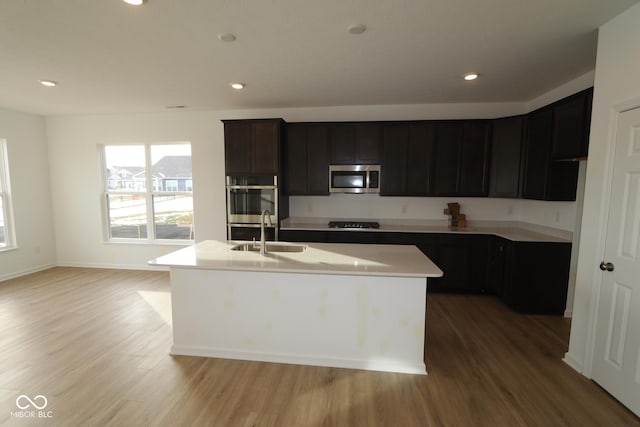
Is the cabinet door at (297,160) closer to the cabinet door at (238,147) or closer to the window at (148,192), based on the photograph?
the cabinet door at (238,147)

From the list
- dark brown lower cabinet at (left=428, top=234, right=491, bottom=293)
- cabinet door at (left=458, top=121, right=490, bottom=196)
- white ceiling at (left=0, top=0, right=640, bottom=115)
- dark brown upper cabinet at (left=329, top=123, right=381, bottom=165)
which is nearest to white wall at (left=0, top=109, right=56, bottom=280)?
white ceiling at (left=0, top=0, right=640, bottom=115)

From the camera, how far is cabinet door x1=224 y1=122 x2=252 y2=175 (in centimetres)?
411

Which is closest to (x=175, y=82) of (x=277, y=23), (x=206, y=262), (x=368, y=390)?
(x=277, y=23)

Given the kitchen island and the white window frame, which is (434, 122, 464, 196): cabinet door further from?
the white window frame

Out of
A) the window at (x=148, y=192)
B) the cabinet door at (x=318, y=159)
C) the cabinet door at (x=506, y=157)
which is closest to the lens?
the cabinet door at (x=506, y=157)

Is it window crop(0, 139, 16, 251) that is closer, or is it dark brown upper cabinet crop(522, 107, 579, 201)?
dark brown upper cabinet crop(522, 107, 579, 201)

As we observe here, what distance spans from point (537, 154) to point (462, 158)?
833mm

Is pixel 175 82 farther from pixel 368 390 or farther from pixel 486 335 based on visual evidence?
pixel 486 335

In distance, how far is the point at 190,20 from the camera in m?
2.03

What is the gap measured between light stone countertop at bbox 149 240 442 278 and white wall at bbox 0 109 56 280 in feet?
13.4

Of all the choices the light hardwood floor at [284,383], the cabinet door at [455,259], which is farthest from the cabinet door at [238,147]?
the cabinet door at [455,259]

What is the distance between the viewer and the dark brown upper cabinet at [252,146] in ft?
13.3

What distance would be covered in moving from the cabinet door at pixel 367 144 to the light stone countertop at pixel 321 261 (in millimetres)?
1720

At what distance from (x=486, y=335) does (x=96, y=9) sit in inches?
164
